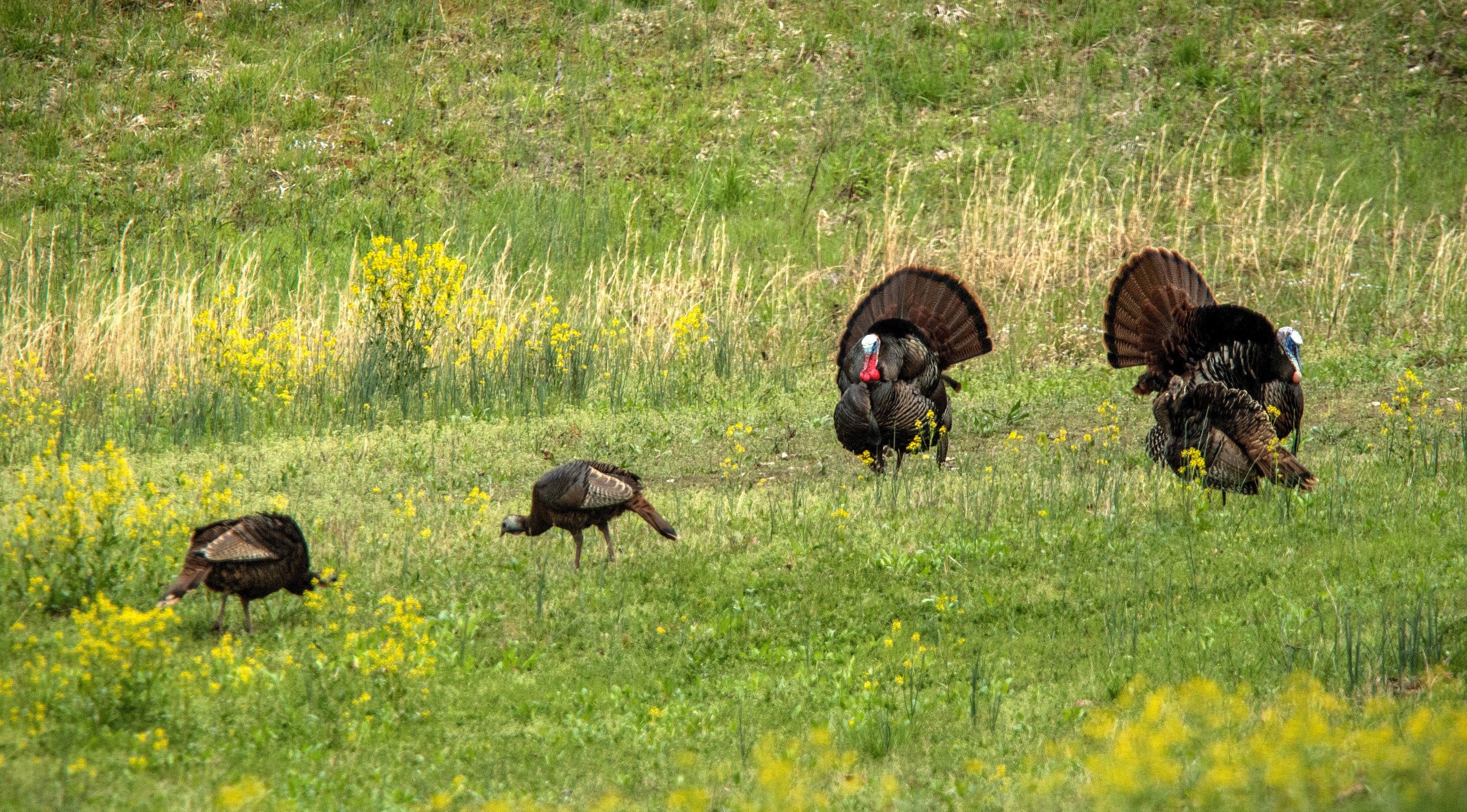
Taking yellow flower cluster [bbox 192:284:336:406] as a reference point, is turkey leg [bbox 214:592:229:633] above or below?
below

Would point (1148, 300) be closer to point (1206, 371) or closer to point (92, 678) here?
point (1206, 371)

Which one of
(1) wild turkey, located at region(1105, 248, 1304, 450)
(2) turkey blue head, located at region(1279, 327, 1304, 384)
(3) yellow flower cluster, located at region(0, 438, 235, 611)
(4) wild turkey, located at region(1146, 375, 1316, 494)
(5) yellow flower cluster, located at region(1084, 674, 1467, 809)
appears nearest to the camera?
(5) yellow flower cluster, located at region(1084, 674, 1467, 809)

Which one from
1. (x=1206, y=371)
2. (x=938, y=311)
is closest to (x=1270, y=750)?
(x=1206, y=371)

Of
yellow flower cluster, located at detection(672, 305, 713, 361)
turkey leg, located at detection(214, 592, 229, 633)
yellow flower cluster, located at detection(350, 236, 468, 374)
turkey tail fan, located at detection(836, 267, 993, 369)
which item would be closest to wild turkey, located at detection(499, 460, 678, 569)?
turkey leg, located at detection(214, 592, 229, 633)

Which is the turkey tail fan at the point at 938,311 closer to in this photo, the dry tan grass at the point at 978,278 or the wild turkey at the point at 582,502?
the dry tan grass at the point at 978,278

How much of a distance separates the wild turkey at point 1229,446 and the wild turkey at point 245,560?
17.5 ft

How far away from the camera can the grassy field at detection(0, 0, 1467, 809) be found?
5.50m

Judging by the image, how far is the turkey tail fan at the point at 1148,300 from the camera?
9828 millimetres

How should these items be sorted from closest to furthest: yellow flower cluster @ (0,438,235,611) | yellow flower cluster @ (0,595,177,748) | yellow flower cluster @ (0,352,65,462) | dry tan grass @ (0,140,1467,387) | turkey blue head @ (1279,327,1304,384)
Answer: yellow flower cluster @ (0,595,177,748) < yellow flower cluster @ (0,438,235,611) < turkey blue head @ (1279,327,1304,384) < yellow flower cluster @ (0,352,65,462) < dry tan grass @ (0,140,1467,387)

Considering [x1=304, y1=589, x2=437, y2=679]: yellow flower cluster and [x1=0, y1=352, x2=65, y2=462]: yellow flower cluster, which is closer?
[x1=304, y1=589, x2=437, y2=679]: yellow flower cluster

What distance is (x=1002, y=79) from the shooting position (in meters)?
21.5

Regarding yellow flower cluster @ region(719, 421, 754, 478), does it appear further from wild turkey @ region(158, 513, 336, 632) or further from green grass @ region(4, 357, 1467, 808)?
wild turkey @ region(158, 513, 336, 632)

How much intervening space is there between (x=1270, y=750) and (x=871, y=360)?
6.13m

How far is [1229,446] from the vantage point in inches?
334
